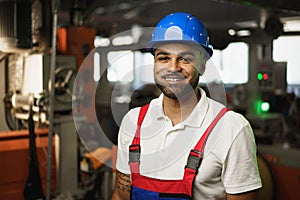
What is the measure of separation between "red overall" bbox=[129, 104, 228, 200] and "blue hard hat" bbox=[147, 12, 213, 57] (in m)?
0.25

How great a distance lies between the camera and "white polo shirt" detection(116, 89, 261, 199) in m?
1.18

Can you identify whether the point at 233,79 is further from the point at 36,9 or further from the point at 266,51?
the point at 36,9

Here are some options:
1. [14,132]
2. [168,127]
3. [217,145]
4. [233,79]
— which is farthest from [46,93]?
[233,79]

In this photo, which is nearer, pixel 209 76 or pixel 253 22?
pixel 209 76

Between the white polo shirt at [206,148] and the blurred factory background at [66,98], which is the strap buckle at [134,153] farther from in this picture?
the blurred factory background at [66,98]

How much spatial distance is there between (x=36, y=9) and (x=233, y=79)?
2.95m

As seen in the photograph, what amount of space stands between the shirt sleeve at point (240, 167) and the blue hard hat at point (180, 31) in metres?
0.33

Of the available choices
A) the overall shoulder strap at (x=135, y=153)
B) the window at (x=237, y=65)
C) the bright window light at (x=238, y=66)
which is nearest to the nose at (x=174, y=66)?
the overall shoulder strap at (x=135, y=153)

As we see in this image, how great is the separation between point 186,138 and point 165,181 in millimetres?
155

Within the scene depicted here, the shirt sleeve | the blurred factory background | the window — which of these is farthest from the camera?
the window

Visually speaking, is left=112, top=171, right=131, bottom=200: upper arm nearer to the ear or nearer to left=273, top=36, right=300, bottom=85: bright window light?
the ear

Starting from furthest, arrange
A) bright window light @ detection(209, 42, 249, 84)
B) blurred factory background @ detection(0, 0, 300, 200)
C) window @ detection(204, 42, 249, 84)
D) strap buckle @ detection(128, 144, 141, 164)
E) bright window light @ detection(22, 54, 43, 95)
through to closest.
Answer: bright window light @ detection(209, 42, 249, 84) → window @ detection(204, 42, 249, 84) → bright window light @ detection(22, 54, 43, 95) → blurred factory background @ detection(0, 0, 300, 200) → strap buckle @ detection(128, 144, 141, 164)

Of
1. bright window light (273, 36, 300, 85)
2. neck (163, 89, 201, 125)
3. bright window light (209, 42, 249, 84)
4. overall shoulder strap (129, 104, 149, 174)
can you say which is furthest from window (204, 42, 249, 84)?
overall shoulder strap (129, 104, 149, 174)

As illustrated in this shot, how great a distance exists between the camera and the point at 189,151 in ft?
4.02
